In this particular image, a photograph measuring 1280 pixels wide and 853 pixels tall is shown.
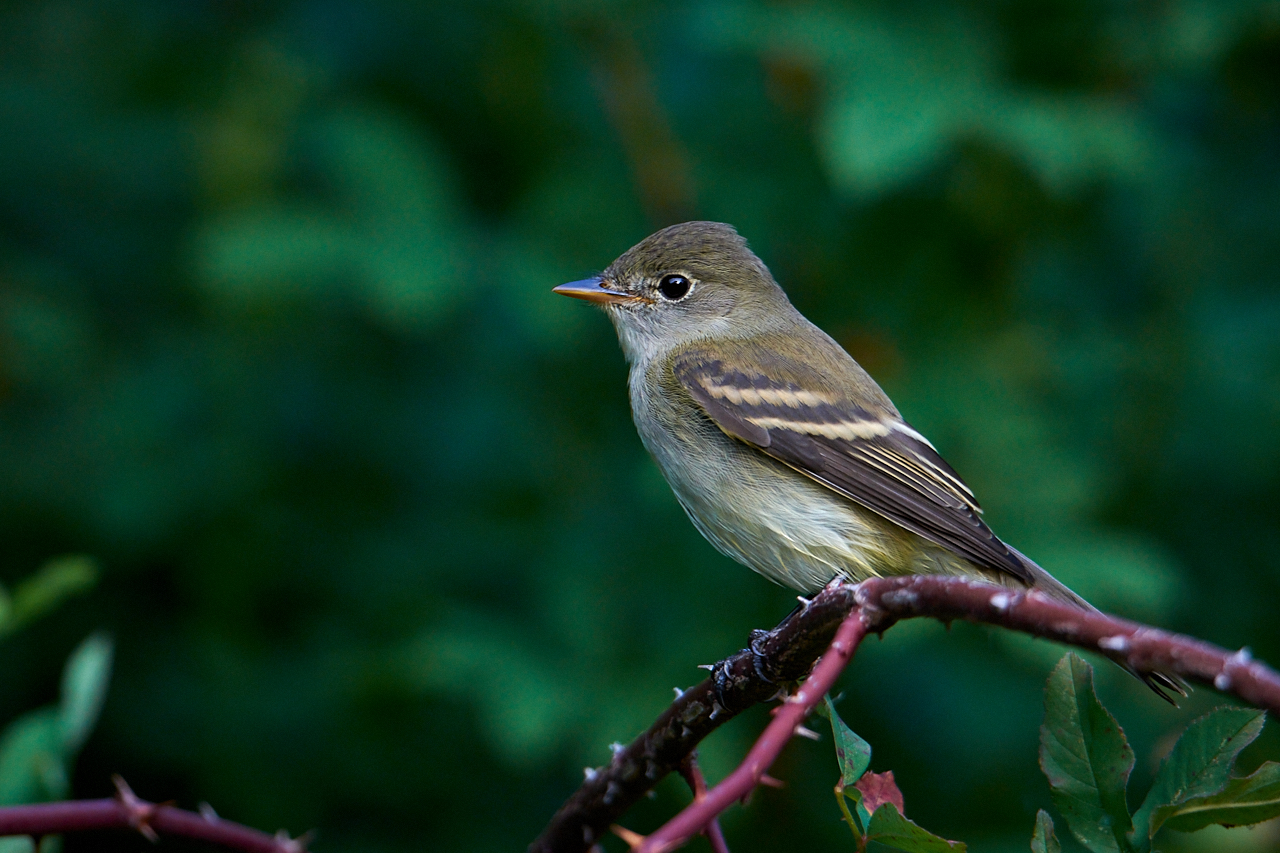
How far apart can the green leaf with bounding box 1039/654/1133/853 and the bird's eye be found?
10.2 ft

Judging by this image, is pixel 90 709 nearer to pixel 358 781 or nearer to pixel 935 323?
pixel 358 781

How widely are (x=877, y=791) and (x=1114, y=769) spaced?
297mm

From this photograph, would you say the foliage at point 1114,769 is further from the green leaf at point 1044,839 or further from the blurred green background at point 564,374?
the blurred green background at point 564,374

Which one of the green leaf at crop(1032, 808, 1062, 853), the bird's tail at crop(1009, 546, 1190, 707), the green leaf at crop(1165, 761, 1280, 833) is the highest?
the green leaf at crop(1165, 761, 1280, 833)

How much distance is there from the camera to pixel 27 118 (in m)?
6.02

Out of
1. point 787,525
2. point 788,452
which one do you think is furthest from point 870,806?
point 788,452

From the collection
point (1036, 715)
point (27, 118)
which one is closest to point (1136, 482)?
point (1036, 715)

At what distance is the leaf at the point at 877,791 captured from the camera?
1567 mm

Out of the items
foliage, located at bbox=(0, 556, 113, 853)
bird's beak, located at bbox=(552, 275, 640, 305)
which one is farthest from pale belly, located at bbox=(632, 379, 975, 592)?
foliage, located at bbox=(0, 556, 113, 853)

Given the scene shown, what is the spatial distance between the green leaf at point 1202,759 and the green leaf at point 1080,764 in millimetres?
51

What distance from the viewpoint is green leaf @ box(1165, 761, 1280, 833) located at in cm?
138

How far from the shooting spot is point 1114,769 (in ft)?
5.01

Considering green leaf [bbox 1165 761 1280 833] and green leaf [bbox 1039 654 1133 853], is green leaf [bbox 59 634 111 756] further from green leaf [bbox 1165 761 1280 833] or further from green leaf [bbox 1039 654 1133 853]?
green leaf [bbox 1165 761 1280 833]

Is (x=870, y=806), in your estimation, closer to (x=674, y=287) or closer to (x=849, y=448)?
(x=849, y=448)
